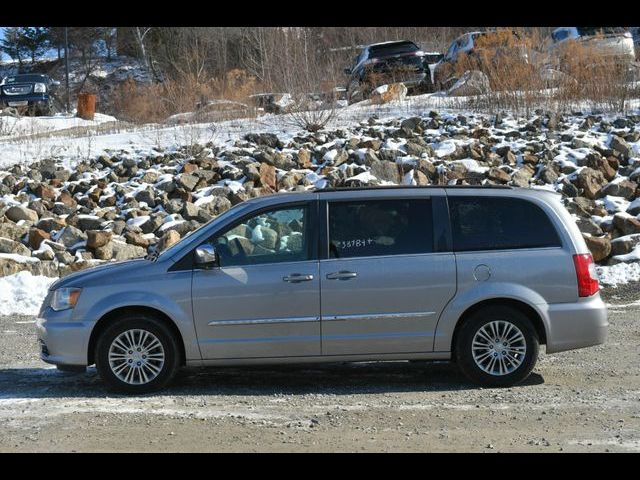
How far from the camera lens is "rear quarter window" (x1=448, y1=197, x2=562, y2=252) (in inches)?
301

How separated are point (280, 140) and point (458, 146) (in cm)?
392

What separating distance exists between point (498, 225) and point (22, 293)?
765cm

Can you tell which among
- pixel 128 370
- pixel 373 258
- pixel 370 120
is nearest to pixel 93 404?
pixel 128 370

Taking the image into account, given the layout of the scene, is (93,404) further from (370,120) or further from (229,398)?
(370,120)

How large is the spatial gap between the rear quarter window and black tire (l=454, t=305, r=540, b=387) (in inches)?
22.3

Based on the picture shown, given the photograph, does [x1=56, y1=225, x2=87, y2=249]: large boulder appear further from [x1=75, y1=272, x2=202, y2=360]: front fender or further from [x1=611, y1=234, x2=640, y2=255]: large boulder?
[x1=611, y1=234, x2=640, y2=255]: large boulder

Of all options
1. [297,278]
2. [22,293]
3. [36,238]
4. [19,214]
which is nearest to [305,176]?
[36,238]

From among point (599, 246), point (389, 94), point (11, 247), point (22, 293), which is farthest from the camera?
point (389, 94)

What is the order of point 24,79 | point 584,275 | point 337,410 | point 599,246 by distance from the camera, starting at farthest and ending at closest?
point 24,79 → point 599,246 → point 584,275 → point 337,410

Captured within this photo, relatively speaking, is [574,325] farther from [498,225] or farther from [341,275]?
[341,275]

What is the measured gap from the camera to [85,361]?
7.55m

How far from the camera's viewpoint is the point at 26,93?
31.5 m

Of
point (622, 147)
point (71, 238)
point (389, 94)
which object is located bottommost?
point (71, 238)

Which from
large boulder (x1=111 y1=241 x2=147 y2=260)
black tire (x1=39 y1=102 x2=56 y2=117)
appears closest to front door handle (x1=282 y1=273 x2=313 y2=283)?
large boulder (x1=111 y1=241 x2=147 y2=260)
